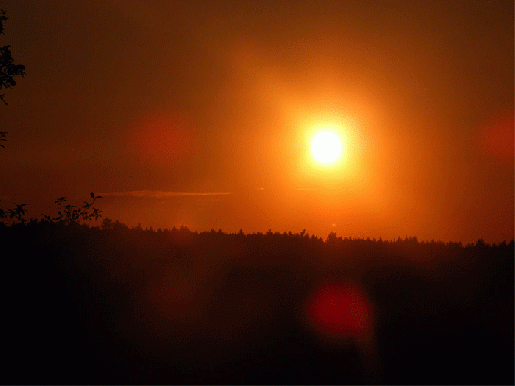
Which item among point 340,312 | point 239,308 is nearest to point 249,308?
point 239,308

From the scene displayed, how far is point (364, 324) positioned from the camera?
37.8ft

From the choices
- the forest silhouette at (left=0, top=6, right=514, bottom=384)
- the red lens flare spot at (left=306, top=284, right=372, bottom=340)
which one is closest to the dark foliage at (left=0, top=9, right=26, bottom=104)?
the forest silhouette at (left=0, top=6, right=514, bottom=384)

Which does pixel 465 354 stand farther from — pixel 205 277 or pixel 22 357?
pixel 22 357

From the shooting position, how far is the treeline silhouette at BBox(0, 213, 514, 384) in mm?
10344

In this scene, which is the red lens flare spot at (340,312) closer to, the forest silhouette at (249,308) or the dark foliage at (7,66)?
the forest silhouette at (249,308)

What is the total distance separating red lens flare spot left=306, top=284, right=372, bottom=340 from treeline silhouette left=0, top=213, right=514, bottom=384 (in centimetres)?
17

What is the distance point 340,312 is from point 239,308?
223 centimetres

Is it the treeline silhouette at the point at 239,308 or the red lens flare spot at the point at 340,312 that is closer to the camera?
the treeline silhouette at the point at 239,308

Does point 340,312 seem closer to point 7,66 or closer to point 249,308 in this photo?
point 249,308

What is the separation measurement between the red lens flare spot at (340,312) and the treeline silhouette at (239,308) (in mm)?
172

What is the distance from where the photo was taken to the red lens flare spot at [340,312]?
11430 millimetres

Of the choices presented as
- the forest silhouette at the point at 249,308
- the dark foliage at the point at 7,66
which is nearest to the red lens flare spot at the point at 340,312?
the forest silhouette at the point at 249,308

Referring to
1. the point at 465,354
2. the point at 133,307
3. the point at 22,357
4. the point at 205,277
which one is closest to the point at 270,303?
the point at 205,277

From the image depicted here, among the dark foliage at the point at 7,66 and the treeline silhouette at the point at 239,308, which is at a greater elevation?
the dark foliage at the point at 7,66
